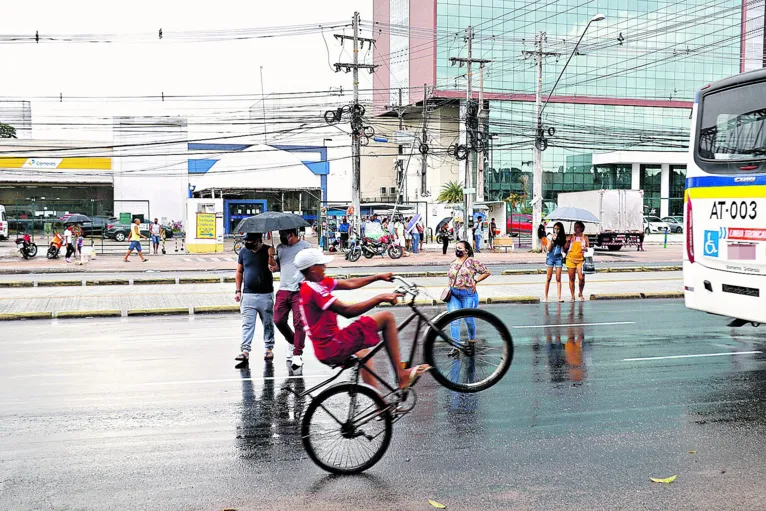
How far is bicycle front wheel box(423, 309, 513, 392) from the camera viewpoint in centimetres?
684

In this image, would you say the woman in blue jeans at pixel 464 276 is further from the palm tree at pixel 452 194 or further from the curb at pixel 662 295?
the palm tree at pixel 452 194

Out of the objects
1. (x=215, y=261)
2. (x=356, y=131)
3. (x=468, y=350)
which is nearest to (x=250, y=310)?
(x=468, y=350)

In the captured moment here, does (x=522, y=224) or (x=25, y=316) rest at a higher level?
(x=522, y=224)

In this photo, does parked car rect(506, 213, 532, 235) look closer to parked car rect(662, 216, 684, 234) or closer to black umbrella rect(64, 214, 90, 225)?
parked car rect(662, 216, 684, 234)

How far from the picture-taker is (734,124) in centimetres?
827

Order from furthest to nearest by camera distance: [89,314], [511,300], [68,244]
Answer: [68,244], [511,300], [89,314]

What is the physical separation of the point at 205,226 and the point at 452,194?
Result: 105 ft

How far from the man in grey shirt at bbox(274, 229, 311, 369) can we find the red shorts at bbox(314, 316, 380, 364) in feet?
11.5

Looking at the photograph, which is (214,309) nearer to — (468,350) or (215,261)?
(468,350)

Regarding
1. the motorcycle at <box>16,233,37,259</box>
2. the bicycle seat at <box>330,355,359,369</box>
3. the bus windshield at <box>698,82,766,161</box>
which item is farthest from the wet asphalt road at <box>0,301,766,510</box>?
the motorcycle at <box>16,233,37,259</box>

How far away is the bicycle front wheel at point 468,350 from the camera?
22.4 ft

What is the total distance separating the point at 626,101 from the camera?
73938mm

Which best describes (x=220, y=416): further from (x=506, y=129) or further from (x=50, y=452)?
(x=506, y=129)

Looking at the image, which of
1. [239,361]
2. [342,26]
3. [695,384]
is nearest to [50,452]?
[239,361]
